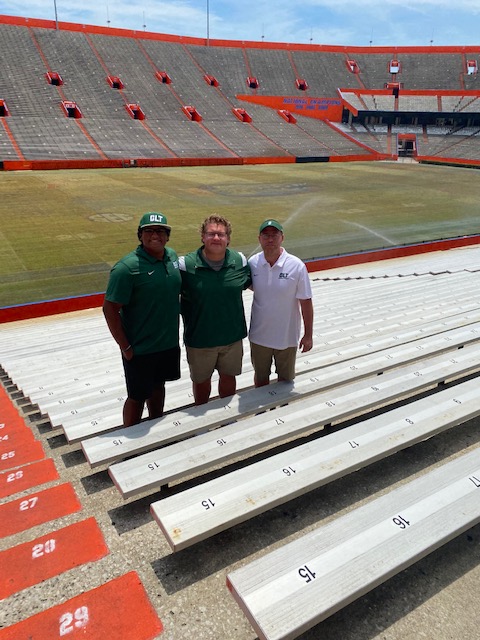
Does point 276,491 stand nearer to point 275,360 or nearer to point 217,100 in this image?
point 275,360

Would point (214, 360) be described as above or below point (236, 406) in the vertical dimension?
above

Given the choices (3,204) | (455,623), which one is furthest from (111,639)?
(3,204)

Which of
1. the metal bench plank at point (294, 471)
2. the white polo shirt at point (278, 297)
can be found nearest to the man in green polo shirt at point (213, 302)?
the white polo shirt at point (278, 297)

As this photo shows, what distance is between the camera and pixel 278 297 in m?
3.94

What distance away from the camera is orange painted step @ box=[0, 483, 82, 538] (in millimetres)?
3078

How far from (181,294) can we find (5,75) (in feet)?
195

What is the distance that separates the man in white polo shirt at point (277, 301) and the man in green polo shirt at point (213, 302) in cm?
16

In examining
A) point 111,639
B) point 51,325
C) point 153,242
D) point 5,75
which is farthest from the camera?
point 5,75

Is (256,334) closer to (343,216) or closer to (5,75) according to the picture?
(343,216)

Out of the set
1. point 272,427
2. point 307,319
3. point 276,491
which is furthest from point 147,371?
point 276,491

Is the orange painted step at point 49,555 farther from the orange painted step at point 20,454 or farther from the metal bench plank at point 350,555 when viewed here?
the orange painted step at point 20,454

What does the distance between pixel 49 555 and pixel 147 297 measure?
179cm

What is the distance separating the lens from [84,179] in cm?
3319

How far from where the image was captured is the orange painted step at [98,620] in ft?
7.27
